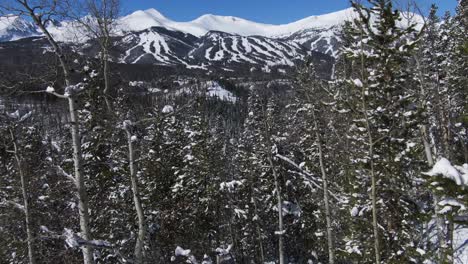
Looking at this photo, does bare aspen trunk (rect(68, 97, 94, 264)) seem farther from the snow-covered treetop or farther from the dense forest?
the snow-covered treetop

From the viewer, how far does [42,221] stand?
20.3m

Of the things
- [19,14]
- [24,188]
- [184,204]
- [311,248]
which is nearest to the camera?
[19,14]

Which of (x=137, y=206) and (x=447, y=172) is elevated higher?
(x=447, y=172)

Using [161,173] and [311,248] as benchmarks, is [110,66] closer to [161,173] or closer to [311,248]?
[161,173]

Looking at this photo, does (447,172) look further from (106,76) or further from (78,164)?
(106,76)

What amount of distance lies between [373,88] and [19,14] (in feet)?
30.7

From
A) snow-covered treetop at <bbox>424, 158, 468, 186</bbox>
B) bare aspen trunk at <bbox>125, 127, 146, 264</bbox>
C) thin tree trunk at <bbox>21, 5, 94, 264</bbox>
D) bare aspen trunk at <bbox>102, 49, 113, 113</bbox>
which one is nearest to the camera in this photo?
snow-covered treetop at <bbox>424, 158, 468, 186</bbox>

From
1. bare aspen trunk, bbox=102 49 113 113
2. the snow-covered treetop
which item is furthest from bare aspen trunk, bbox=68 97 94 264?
the snow-covered treetop

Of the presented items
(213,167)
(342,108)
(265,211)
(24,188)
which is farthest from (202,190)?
(342,108)

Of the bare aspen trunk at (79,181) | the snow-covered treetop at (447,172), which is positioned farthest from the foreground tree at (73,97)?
the snow-covered treetop at (447,172)

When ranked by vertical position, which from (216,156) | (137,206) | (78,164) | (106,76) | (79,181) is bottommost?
(216,156)

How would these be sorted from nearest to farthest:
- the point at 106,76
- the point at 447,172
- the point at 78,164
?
the point at 447,172, the point at 78,164, the point at 106,76

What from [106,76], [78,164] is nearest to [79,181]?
[78,164]

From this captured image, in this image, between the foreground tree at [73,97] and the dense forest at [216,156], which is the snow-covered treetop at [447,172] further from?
the foreground tree at [73,97]
